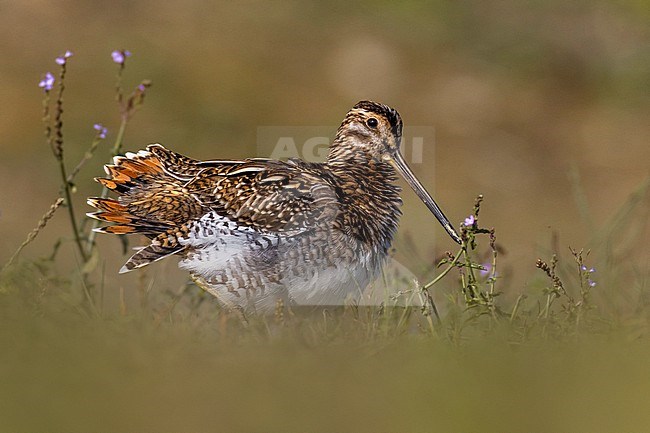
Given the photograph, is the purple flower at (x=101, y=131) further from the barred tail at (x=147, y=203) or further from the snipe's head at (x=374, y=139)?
the snipe's head at (x=374, y=139)

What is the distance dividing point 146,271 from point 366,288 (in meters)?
0.80

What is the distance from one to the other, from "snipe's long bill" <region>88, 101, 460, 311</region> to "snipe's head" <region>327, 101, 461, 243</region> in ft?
0.50

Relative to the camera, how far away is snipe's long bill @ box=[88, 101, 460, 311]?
352cm

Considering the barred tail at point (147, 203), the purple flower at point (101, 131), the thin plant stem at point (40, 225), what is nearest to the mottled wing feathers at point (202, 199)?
the barred tail at point (147, 203)

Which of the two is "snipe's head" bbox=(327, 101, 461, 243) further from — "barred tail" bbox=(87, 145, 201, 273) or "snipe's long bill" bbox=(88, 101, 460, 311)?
"barred tail" bbox=(87, 145, 201, 273)

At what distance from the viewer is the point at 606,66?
32.9 ft

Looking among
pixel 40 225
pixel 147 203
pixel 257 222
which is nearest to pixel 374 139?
pixel 257 222

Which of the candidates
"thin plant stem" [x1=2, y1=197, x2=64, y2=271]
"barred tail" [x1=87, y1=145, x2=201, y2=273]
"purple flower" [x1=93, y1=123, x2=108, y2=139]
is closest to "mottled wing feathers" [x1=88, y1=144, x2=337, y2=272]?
"barred tail" [x1=87, y1=145, x2=201, y2=273]

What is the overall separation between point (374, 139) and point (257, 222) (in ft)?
2.56

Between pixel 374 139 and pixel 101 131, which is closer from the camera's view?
pixel 101 131

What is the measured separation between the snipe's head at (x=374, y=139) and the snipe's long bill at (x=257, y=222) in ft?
0.50

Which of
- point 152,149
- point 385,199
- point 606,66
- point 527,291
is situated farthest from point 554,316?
point 606,66

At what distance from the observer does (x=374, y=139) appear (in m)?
4.20

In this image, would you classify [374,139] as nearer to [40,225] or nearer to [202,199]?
[202,199]
